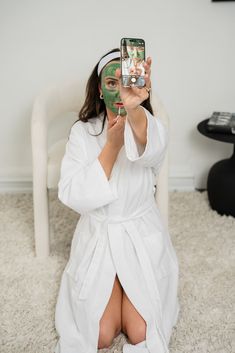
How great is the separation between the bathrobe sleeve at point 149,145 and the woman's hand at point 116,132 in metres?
0.07

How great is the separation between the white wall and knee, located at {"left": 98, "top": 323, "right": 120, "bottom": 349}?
1.30 metres

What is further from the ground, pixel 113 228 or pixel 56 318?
pixel 113 228

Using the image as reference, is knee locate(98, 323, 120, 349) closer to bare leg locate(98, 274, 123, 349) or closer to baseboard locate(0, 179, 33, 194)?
bare leg locate(98, 274, 123, 349)

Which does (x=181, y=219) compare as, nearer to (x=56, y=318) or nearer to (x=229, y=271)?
(x=229, y=271)

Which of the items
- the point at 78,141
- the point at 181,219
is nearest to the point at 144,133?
the point at 78,141

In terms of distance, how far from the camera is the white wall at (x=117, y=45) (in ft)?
7.60

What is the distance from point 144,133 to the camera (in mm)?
1382

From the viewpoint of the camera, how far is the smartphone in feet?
4.14

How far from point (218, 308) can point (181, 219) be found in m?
0.67

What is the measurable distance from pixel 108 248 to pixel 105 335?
0.28 meters

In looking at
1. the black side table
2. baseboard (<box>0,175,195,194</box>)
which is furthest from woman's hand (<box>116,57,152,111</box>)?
baseboard (<box>0,175,195,194</box>)

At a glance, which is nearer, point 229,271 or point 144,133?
point 144,133

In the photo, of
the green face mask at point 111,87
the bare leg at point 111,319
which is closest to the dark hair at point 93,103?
the green face mask at point 111,87

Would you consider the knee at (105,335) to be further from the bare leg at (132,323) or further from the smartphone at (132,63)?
the smartphone at (132,63)
